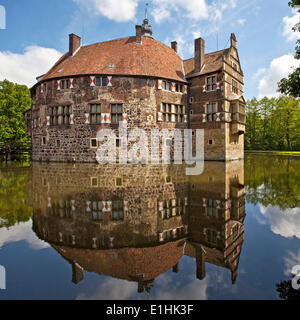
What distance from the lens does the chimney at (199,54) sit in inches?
963

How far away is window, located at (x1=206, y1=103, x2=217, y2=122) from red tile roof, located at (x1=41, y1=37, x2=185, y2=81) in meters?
4.57

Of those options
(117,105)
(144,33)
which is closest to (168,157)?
(117,105)

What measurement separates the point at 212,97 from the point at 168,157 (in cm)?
815

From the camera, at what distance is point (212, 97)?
23.2m

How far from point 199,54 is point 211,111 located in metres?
7.07

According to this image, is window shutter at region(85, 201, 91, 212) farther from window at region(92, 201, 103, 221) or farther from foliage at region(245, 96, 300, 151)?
foliage at region(245, 96, 300, 151)

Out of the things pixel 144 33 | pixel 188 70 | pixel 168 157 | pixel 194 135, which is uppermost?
A: pixel 144 33

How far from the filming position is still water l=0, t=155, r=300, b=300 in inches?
110

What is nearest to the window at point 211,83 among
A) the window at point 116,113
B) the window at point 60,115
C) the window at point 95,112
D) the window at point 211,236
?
the window at point 116,113

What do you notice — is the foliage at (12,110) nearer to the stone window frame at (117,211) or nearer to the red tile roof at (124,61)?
the red tile roof at (124,61)

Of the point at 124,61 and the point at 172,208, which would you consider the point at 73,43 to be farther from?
the point at 172,208

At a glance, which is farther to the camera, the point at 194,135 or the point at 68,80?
the point at 194,135
